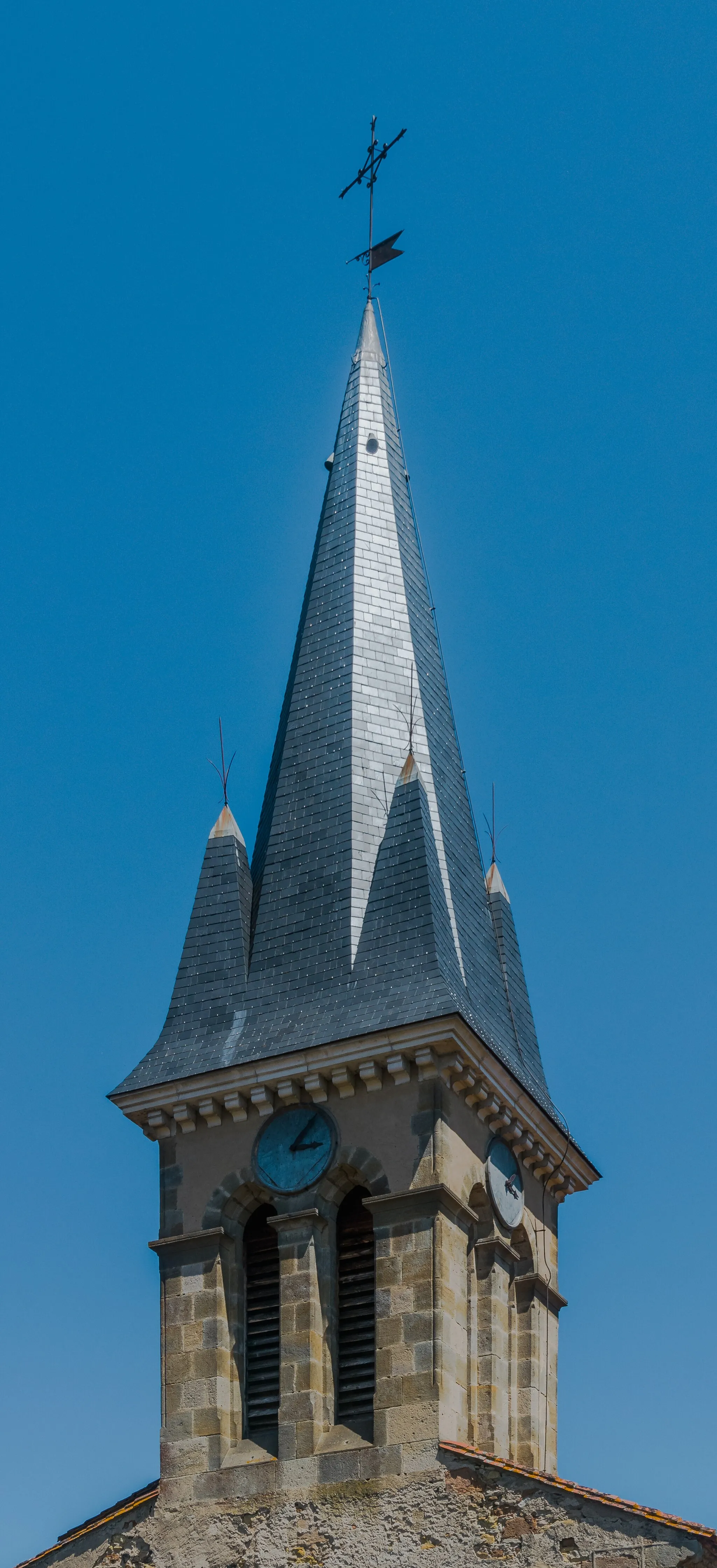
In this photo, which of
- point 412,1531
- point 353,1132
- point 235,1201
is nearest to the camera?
point 412,1531

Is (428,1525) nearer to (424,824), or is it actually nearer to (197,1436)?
(197,1436)

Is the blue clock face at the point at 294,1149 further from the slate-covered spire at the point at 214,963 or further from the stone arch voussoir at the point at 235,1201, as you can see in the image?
the slate-covered spire at the point at 214,963

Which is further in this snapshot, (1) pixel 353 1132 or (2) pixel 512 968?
(2) pixel 512 968

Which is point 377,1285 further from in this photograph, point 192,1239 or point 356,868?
point 356,868

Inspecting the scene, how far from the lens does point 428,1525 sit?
2717 cm

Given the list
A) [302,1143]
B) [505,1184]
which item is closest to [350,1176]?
[302,1143]

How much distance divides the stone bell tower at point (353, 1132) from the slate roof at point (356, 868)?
40mm

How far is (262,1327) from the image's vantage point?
29.7 m

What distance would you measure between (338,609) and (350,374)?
4558 millimetres

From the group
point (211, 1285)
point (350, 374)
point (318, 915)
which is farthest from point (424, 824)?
point (350, 374)

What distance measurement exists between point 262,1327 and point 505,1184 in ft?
10.6

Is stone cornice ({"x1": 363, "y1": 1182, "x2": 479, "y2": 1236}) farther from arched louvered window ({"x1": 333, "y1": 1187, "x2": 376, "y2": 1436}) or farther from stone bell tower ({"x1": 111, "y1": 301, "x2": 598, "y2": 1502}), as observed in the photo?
arched louvered window ({"x1": 333, "y1": 1187, "x2": 376, "y2": 1436})

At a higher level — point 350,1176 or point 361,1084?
point 361,1084

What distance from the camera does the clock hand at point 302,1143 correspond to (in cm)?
3002
